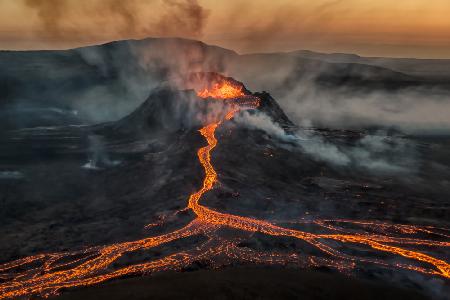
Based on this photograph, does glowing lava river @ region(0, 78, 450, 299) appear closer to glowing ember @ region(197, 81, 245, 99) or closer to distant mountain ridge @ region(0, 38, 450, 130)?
glowing ember @ region(197, 81, 245, 99)

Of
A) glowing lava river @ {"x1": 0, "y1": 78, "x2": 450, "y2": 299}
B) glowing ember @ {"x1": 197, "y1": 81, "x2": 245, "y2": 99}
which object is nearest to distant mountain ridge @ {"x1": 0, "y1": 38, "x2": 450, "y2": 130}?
glowing ember @ {"x1": 197, "y1": 81, "x2": 245, "y2": 99}

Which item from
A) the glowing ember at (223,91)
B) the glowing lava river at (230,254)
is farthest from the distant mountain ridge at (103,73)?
the glowing lava river at (230,254)

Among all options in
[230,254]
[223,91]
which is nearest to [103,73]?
[223,91]

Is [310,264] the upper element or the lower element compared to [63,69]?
lower

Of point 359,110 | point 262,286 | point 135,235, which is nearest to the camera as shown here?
point 262,286

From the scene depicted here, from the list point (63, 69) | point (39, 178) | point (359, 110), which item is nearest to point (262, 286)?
point (39, 178)

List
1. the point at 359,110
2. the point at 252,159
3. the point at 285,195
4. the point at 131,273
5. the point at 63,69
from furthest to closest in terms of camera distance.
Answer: the point at 63,69, the point at 359,110, the point at 252,159, the point at 285,195, the point at 131,273

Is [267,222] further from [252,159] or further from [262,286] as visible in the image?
[252,159]

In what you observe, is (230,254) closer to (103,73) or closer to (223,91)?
(223,91)
